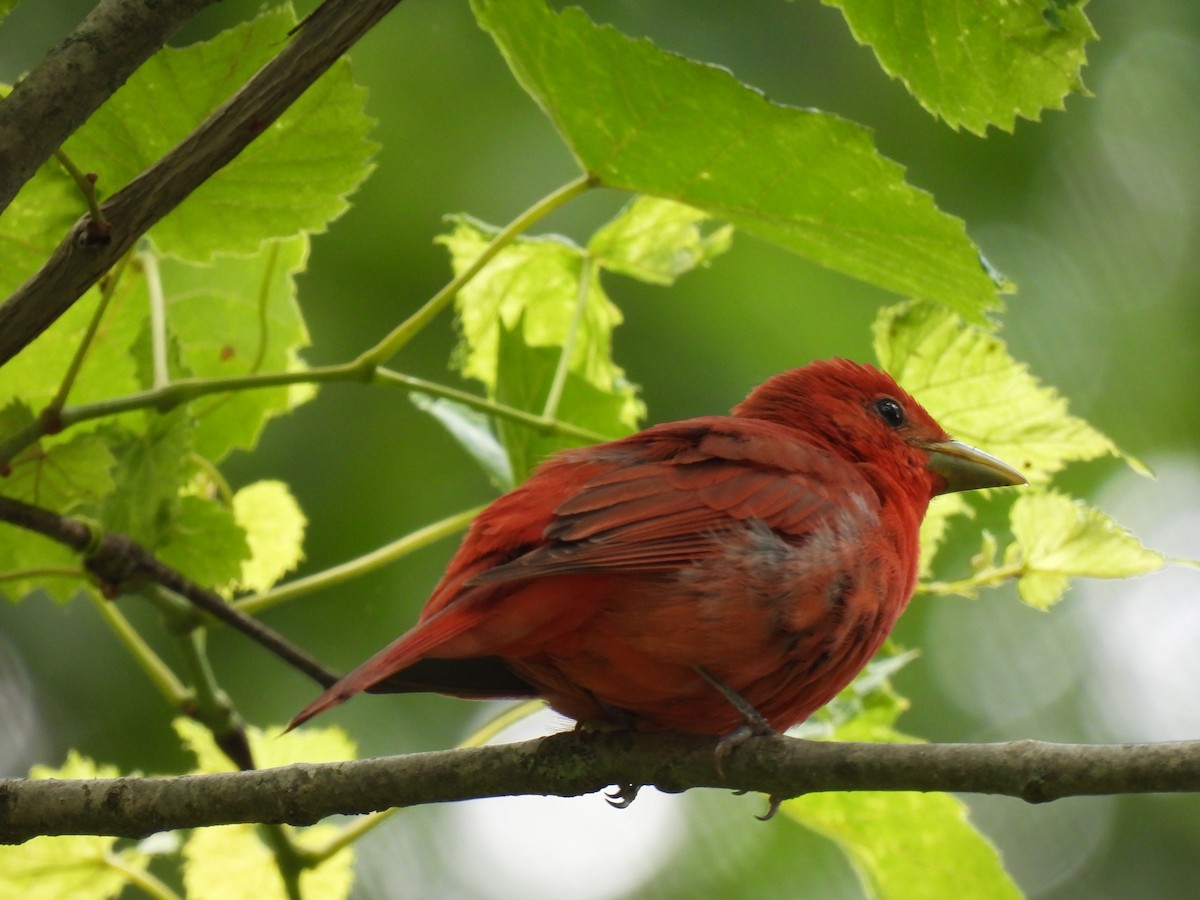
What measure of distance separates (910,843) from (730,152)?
55.6 inches

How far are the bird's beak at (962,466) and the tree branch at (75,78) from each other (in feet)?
6.62

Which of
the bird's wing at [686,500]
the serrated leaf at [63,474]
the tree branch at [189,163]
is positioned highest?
the tree branch at [189,163]

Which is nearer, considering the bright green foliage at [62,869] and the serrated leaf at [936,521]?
the bright green foliage at [62,869]

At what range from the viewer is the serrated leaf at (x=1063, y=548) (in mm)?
2641

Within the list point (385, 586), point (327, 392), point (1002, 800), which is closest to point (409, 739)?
point (385, 586)

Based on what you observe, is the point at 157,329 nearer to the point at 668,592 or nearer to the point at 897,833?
the point at 668,592

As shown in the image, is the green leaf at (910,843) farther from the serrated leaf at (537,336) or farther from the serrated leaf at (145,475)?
the serrated leaf at (145,475)

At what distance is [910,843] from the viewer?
2.90 metres

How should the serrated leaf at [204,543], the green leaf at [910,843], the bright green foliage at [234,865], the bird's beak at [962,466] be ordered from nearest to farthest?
1. the serrated leaf at [204,543]
2. the green leaf at [910,843]
3. the bright green foliage at [234,865]
4. the bird's beak at [962,466]

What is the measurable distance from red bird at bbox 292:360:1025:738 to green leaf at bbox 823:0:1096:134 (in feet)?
2.54

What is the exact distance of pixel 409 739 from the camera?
709cm

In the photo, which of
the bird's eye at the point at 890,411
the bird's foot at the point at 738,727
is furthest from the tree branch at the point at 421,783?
the bird's eye at the point at 890,411

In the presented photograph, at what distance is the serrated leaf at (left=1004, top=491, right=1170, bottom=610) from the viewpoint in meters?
2.64

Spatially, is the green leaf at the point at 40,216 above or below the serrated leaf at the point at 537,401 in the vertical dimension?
above
